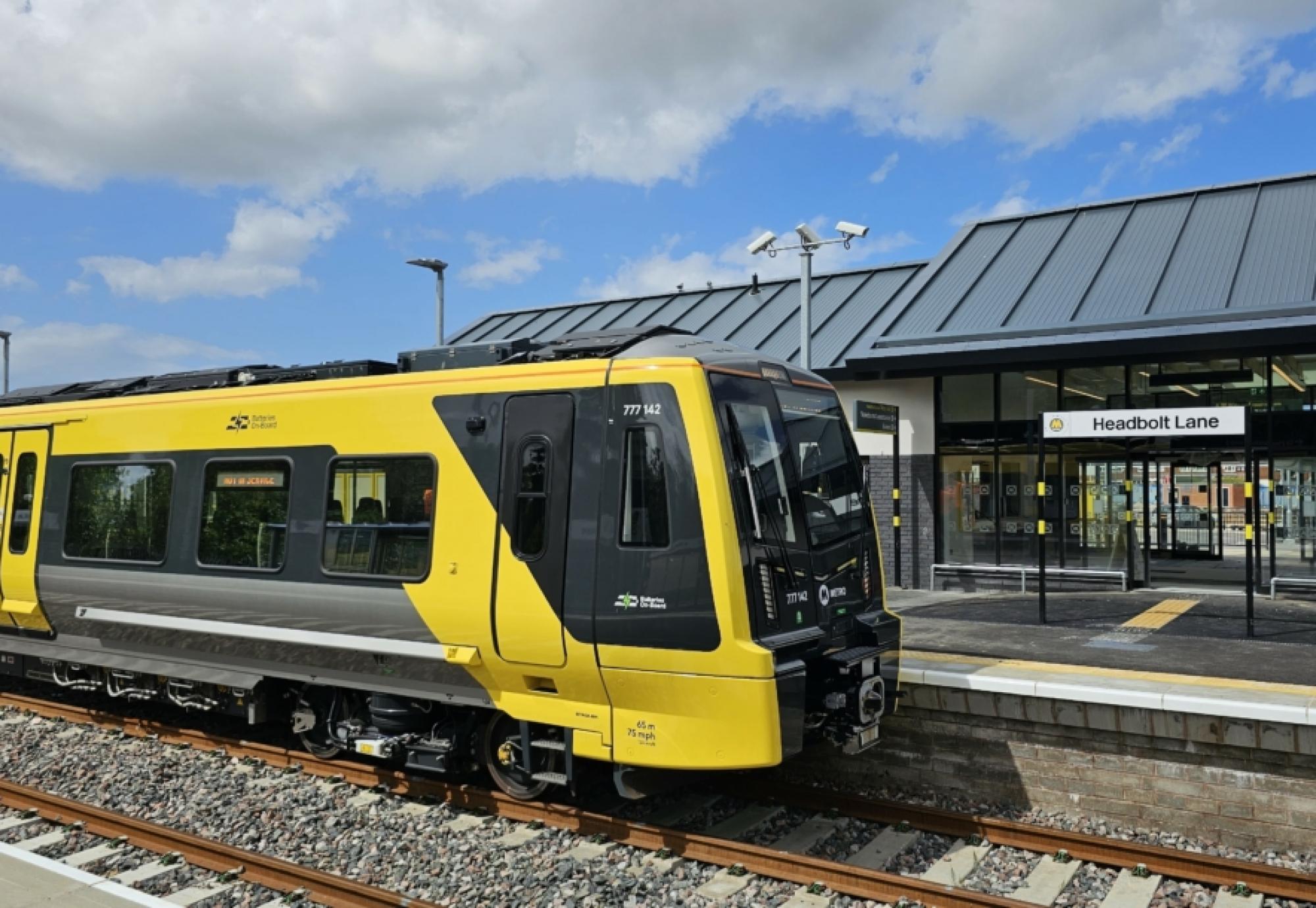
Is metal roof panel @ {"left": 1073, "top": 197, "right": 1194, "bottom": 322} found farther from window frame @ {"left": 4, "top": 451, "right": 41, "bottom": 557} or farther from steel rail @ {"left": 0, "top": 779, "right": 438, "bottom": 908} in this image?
window frame @ {"left": 4, "top": 451, "right": 41, "bottom": 557}

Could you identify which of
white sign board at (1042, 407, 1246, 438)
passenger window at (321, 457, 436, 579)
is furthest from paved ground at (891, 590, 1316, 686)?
passenger window at (321, 457, 436, 579)

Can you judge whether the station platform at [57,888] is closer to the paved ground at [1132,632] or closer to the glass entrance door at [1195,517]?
the paved ground at [1132,632]

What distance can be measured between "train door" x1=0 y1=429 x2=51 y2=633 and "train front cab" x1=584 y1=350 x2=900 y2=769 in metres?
6.78

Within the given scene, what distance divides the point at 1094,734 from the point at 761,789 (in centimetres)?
245

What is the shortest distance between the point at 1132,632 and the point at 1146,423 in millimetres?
2182

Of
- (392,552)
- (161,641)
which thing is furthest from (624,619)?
(161,641)

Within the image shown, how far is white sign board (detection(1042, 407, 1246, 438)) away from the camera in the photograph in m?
10.1

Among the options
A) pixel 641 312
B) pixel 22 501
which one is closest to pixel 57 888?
pixel 22 501

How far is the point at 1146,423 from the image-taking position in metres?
10.7

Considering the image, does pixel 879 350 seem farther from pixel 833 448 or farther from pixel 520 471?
pixel 520 471

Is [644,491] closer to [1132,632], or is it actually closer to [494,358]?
[494,358]

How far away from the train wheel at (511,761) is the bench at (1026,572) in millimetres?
9853

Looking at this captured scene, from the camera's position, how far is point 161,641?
8.89 meters

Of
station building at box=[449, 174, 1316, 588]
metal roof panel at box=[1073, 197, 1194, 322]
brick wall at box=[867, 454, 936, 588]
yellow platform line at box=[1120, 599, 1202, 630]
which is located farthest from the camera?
brick wall at box=[867, 454, 936, 588]
